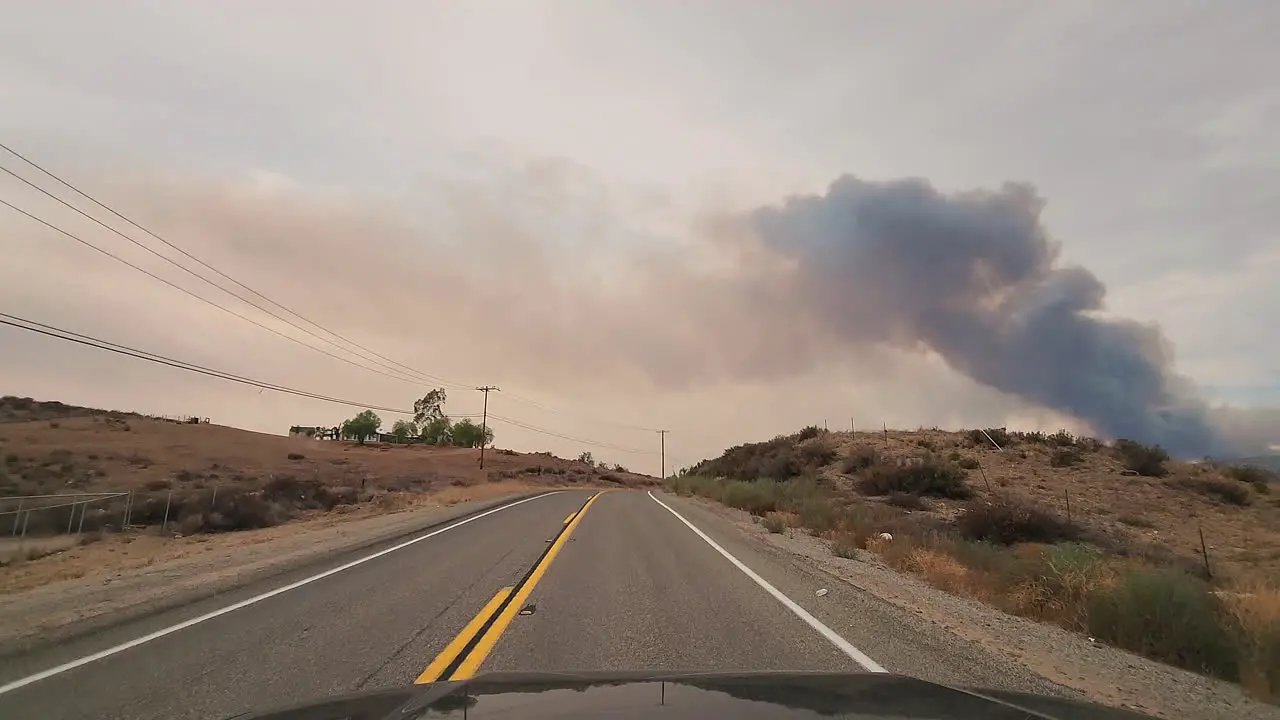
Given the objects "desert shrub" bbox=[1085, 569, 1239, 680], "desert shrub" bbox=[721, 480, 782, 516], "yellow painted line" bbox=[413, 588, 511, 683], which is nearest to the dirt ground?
"desert shrub" bbox=[721, 480, 782, 516]

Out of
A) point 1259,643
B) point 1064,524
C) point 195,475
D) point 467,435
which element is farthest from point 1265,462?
point 467,435

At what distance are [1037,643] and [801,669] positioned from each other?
11.5 ft

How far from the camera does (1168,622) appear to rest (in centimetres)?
828

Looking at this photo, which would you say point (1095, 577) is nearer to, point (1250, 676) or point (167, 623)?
point (1250, 676)

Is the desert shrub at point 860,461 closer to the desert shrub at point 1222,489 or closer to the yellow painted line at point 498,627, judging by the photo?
the desert shrub at point 1222,489

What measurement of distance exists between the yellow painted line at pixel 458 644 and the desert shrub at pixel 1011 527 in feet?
61.7

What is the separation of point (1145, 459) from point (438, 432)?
13585 centimetres

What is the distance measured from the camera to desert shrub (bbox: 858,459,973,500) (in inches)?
1428

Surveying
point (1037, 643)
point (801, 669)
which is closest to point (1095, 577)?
point (1037, 643)

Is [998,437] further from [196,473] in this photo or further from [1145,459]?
[196,473]

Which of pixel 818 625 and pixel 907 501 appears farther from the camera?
pixel 907 501

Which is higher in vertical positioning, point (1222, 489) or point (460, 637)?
point (1222, 489)

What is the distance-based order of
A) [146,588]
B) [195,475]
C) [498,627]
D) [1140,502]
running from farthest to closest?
[195,475]
[1140,502]
[146,588]
[498,627]

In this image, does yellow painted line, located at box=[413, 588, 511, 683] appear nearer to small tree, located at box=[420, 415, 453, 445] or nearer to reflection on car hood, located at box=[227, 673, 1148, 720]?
reflection on car hood, located at box=[227, 673, 1148, 720]
